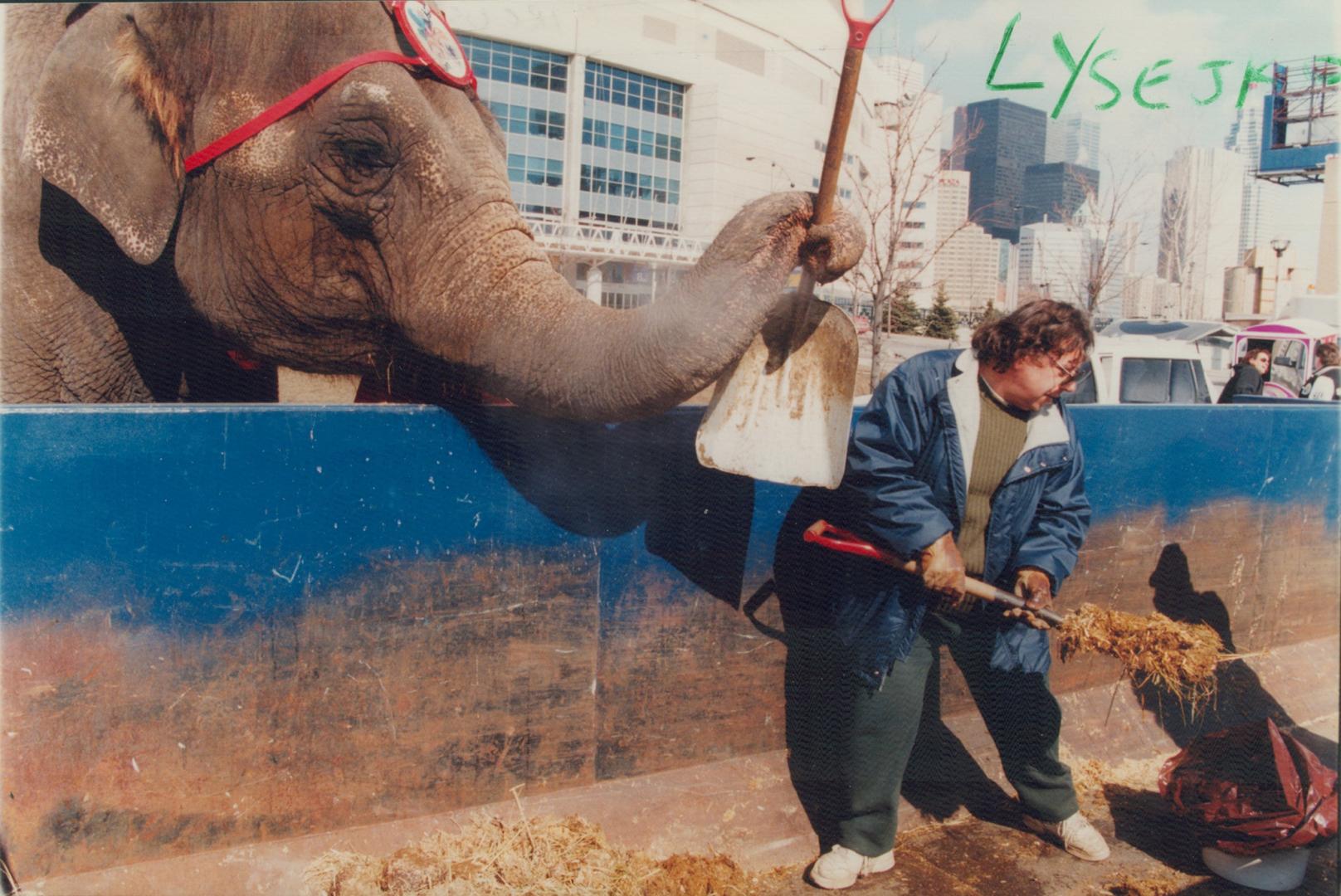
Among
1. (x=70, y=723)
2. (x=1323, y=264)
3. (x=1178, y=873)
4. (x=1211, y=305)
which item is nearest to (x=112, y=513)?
(x=70, y=723)

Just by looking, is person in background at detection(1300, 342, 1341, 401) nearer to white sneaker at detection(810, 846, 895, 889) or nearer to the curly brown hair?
the curly brown hair

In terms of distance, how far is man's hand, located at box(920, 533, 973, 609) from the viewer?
10.5 ft

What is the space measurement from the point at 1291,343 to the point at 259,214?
739 inches

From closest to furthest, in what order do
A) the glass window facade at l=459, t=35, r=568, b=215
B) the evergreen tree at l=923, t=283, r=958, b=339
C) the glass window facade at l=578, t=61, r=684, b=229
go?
the glass window facade at l=459, t=35, r=568, b=215 < the evergreen tree at l=923, t=283, r=958, b=339 < the glass window facade at l=578, t=61, r=684, b=229

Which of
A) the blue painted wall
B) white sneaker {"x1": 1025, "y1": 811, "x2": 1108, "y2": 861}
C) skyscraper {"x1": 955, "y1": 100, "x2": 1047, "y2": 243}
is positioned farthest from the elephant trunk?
skyscraper {"x1": 955, "y1": 100, "x2": 1047, "y2": 243}

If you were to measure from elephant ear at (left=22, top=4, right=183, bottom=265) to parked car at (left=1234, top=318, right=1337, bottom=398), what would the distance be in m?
17.6

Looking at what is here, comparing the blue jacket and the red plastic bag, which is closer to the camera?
the blue jacket

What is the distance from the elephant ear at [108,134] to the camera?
349 centimetres

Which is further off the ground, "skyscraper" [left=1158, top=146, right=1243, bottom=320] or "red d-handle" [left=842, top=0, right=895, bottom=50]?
"skyscraper" [left=1158, top=146, right=1243, bottom=320]

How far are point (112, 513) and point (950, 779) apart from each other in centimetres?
313

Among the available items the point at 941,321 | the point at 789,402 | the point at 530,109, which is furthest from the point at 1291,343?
the point at 530,109

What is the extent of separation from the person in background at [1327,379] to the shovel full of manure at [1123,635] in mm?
9567

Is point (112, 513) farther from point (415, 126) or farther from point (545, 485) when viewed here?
point (415, 126)

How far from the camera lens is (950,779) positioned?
13.6 feet
